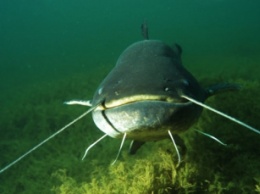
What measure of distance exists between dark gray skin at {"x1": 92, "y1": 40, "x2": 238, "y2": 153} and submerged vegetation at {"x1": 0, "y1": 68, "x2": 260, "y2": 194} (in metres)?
0.64

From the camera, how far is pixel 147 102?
6.55 feet

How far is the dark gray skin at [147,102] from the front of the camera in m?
2.01

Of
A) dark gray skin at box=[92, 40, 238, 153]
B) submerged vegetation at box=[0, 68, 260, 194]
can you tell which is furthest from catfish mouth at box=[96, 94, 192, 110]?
submerged vegetation at box=[0, 68, 260, 194]

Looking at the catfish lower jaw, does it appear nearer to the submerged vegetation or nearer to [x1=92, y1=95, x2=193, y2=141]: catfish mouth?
[x1=92, y1=95, x2=193, y2=141]: catfish mouth

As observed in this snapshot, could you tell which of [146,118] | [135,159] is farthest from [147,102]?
[135,159]

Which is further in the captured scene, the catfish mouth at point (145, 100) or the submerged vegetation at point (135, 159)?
the submerged vegetation at point (135, 159)

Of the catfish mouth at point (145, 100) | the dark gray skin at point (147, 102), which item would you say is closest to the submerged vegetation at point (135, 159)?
the dark gray skin at point (147, 102)

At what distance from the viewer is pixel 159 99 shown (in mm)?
2023

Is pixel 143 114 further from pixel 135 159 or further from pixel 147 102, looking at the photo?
pixel 135 159

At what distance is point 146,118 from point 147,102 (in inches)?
4.2

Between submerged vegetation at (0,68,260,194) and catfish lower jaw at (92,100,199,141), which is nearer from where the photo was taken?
catfish lower jaw at (92,100,199,141)

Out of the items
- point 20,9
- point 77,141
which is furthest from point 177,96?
point 20,9

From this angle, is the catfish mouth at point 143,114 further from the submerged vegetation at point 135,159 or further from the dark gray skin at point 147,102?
the submerged vegetation at point 135,159

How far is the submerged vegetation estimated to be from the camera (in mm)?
2766
